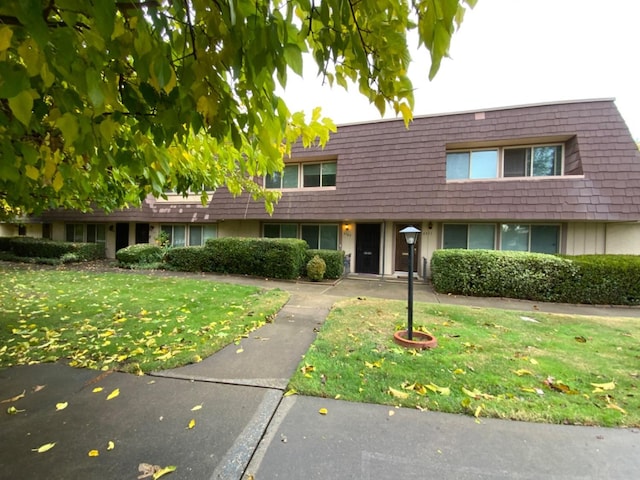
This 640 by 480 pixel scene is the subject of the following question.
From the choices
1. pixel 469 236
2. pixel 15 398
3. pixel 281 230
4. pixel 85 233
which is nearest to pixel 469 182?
pixel 469 236

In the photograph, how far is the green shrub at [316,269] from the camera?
11.1m

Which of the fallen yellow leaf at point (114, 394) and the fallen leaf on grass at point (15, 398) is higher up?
the fallen yellow leaf at point (114, 394)

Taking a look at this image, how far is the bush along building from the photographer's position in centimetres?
1005

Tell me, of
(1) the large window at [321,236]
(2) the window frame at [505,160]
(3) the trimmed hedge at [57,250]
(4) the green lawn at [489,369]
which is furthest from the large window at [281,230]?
(3) the trimmed hedge at [57,250]

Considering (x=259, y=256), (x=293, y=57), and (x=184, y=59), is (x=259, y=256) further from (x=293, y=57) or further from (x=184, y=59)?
(x=293, y=57)

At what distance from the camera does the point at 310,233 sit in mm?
14273

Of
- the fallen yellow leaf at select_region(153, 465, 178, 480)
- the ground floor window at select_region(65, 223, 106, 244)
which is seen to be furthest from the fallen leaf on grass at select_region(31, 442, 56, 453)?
the ground floor window at select_region(65, 223, 106, 244)

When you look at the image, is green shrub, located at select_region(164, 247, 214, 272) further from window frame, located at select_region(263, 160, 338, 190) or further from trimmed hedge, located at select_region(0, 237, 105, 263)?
trimmed hedge, located at select_region(0, 237, 105, 263)

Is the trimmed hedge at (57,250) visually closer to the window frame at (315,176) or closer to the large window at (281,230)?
the large window at (281,230)

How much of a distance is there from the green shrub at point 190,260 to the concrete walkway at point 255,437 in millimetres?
9575

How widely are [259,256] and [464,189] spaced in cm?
832

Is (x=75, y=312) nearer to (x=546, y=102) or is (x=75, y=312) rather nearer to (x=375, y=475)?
(x=375, y=475)

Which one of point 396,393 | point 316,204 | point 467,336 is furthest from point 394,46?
point 316,204

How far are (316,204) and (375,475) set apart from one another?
1148cm
